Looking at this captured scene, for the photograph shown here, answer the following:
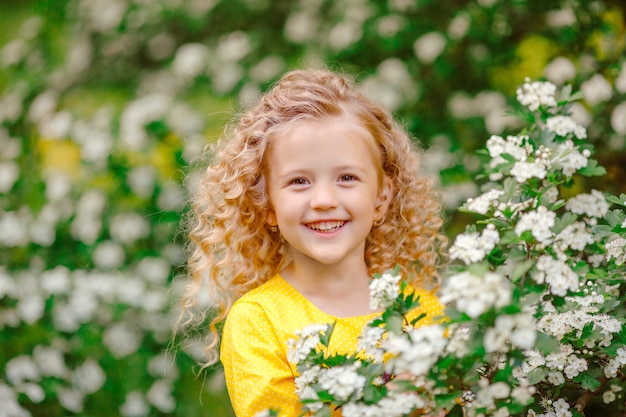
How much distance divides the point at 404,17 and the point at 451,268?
1.98m

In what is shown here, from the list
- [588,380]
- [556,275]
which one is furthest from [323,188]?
[588,380]

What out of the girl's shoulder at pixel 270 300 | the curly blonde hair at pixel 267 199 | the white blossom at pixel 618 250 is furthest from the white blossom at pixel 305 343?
the white blossom at pixel 618 250

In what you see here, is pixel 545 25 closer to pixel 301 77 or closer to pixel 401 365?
pixel 301 77

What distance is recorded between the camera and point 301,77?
82.8 inches

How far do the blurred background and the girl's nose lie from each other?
3.64ft

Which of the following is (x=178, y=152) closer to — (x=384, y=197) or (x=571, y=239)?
(x=384, y=197)

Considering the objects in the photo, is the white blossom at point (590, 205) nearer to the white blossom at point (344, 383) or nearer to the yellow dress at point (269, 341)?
the yellow dress at point (269, 341)

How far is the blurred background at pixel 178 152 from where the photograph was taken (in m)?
3.06

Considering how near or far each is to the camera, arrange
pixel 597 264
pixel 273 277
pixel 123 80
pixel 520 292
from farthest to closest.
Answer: pixel 123 80, pixel 273 277, pixel 597 264, pixel 520 292

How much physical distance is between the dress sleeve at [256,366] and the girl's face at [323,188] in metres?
0.20

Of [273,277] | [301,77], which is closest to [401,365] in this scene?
[273,277]

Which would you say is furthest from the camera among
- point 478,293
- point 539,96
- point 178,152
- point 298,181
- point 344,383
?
point 178,152

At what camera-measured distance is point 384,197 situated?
2.10 metres

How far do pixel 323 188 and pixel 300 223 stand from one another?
0.10 meters
